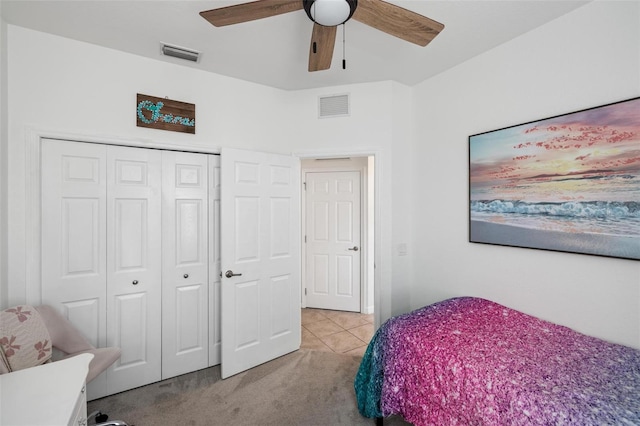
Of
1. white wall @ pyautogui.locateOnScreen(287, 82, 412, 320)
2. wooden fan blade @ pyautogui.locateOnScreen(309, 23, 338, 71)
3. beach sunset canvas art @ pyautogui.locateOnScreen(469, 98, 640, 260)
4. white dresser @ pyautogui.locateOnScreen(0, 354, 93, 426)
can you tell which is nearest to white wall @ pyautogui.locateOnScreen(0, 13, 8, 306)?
white dresser @ pyautogui.locateOnScreen(0, 354, 93, 426)

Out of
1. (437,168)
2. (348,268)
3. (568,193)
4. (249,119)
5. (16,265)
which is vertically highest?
(249,119)

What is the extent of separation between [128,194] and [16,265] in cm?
79

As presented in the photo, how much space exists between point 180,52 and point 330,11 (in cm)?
148

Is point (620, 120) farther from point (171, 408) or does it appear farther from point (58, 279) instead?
point (58, 279)

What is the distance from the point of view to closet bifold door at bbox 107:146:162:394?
7.27 ft

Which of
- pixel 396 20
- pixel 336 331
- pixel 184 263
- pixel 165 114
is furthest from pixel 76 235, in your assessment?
pixel 336 331

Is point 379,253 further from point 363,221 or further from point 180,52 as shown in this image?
point 180,52

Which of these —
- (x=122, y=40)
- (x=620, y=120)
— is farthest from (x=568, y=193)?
(x=122, y=40)

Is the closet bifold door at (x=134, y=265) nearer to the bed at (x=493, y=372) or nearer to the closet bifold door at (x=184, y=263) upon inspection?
the closet bifold door at (x=184, y=263)

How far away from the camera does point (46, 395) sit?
3.53 feet

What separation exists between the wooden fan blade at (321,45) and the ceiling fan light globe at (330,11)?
0.23 ft

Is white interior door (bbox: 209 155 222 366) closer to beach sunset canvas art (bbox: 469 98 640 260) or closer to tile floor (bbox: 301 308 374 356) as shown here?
tile floor (bbox: 301 308 374 356)

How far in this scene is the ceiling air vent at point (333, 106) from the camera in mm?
2811

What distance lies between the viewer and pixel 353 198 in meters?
3.99
